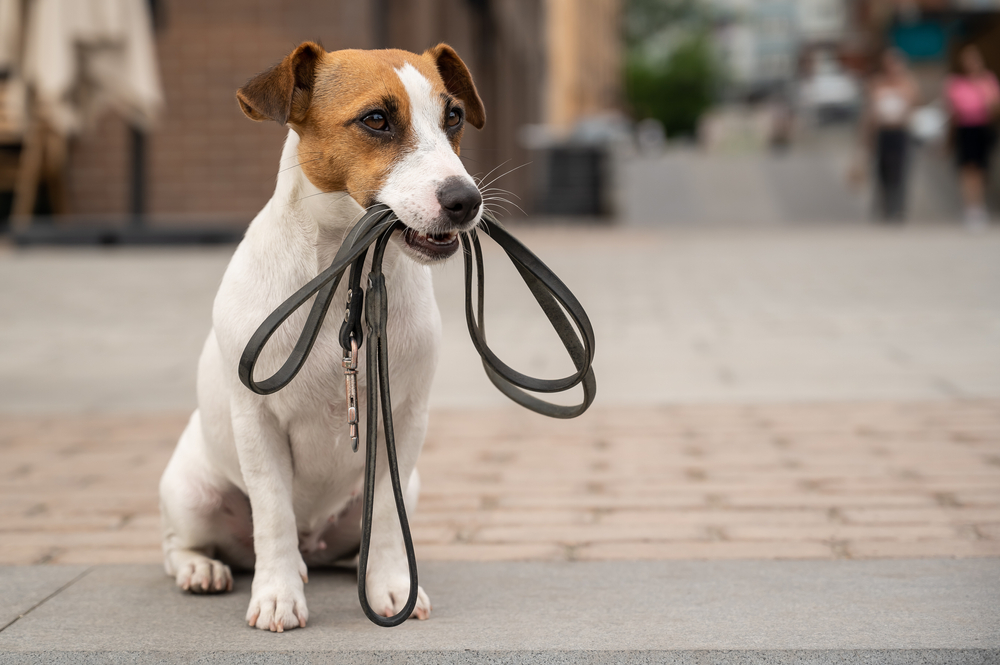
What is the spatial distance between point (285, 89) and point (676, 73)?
9071 cm

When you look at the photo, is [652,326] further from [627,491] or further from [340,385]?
[340,385]

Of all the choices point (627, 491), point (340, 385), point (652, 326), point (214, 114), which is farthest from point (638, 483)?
point (214, 114)

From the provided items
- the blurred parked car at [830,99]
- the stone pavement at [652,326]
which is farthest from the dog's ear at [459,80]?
the blurred parked car at [830,99]

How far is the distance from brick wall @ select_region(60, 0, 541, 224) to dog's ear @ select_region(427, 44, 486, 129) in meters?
11.0

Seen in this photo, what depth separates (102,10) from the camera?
10727 millimetres

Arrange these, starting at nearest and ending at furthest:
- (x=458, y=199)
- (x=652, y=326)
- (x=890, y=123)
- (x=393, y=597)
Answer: (x=458, y=199) < (x=393, y=597) < (x=652, y=326) < (x=890, y=123)

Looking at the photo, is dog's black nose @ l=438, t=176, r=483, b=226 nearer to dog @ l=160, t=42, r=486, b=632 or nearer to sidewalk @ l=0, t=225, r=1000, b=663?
dog @ l=160, t=42, r=486, b=632

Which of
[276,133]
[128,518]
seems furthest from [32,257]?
[128,518]

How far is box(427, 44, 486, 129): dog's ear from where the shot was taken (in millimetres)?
2938

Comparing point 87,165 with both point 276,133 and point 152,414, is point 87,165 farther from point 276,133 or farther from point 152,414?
point 152,414

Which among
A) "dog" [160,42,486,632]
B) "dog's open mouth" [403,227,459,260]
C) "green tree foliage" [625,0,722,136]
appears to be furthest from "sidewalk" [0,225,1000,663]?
"green tree foliage" [625,0,722,136]

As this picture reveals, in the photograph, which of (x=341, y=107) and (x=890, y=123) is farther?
(x=890, y=123)

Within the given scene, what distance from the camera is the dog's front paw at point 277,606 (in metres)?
2.61

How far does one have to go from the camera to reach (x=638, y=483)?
164 inches
